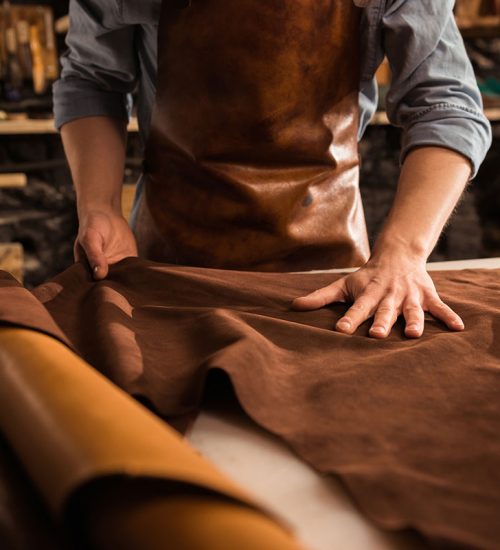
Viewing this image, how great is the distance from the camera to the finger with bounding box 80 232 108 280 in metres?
1.09

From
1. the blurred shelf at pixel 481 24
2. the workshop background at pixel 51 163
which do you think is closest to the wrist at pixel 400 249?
the workshop background at pixel 51 163

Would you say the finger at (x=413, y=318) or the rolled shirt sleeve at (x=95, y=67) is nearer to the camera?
the finger at (x=413, y=318)

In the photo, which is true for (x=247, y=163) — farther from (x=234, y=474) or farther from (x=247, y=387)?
(x=234, y=474)

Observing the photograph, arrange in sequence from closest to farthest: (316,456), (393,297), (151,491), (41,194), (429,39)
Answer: (151,491) < (316,456) < (393,297) < (429,39) < (41,194)

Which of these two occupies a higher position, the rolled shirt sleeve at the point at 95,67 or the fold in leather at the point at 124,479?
the fold in leather at the point at 124,479

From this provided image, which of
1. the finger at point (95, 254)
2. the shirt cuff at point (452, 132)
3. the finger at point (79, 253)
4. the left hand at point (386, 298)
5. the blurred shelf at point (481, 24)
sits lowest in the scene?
the blurred shelf at point (481, 24)

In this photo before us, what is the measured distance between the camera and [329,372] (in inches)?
28.1

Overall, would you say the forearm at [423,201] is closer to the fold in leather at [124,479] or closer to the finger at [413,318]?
the finger at [413,318]

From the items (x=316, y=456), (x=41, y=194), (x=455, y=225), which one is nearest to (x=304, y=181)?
(x=316, y=456)

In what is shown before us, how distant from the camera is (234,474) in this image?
0.57m

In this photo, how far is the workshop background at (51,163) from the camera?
10.9 feet

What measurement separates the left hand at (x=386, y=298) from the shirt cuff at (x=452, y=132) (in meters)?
0.27

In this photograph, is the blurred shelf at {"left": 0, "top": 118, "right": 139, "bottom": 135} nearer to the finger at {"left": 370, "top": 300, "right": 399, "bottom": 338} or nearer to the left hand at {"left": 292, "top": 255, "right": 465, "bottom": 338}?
the left hand at {"left": 292, "top": 255, "right": 465, "bottom": 338}

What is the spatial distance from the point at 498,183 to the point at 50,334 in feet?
11.5
